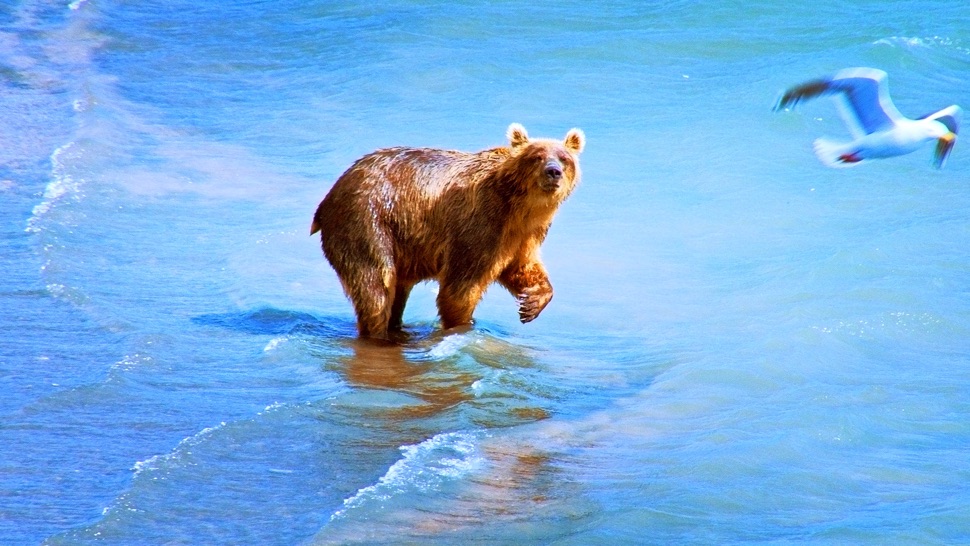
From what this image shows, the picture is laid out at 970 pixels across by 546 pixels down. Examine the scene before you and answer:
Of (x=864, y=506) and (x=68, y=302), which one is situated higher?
(x=864, y=506)

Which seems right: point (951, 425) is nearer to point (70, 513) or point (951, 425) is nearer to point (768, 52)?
point (70, 513)

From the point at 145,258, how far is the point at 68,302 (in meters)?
1.65

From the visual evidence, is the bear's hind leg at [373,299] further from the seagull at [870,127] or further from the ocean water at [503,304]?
the seagull at [870,127]

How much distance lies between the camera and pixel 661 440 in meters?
7.43

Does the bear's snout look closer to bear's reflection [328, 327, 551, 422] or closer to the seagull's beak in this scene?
bear's reflection [328, 327, 551, 422]

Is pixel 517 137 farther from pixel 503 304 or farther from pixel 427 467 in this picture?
pixel 427 467

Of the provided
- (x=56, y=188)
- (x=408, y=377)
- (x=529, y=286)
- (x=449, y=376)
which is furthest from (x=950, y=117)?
(x=56, y=188)

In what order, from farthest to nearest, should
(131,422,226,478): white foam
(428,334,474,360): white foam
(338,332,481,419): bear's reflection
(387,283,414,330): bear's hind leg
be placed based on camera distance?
(387,283,414,330): bear's hind leg, (428,334,474,360): white foam, (338,332,481,419): bear's reflection, (131,422,226,478): white foam

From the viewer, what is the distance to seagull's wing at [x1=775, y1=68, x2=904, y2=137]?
7547mm

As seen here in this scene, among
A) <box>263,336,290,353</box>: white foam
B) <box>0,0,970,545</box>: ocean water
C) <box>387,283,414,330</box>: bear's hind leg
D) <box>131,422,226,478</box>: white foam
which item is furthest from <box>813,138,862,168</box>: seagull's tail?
<box>263,336,290,353</box>: white foam

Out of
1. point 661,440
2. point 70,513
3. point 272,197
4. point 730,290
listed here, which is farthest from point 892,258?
→ point 70,513

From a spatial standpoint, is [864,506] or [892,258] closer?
[864,506]

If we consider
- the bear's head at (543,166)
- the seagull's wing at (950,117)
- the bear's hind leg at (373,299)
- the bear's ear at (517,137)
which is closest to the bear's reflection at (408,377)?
the bear's hind leg at (373,299)

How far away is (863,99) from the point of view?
7.66 meters
